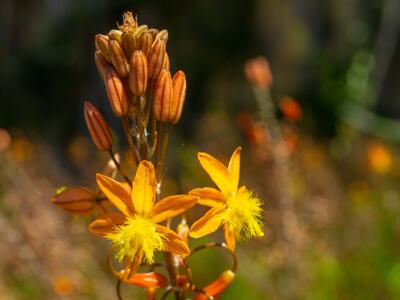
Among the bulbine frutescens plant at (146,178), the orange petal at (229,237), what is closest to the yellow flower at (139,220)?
the bulbine frutescens plant at (146,178)

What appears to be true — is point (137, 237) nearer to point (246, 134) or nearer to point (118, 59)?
point (118, 59)

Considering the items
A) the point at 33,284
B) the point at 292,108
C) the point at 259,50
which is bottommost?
the point at 259,50

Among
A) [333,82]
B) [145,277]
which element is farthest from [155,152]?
[333,82]

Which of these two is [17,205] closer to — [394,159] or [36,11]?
[394,159]

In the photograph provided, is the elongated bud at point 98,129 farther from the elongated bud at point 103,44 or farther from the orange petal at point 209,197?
the orange petal at point 209,197

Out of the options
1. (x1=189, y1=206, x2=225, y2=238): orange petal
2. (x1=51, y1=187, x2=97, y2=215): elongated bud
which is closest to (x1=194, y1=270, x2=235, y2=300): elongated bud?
(x1=189, y1=206, x2=225, y2=238): orange petal

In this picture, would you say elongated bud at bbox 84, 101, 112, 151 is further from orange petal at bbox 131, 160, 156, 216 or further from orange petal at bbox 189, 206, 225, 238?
orange petal at bbox 189, 206, 225, 238

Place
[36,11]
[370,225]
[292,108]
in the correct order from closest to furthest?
[292,108], [370,225], [36,11]
